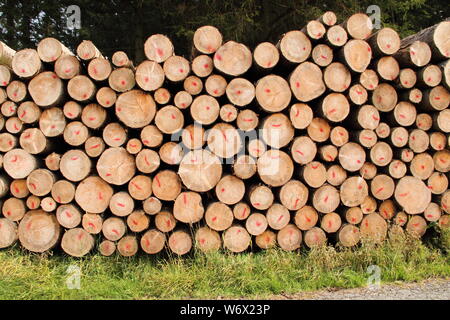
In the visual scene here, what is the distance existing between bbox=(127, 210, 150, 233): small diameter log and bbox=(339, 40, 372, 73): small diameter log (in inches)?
96.8

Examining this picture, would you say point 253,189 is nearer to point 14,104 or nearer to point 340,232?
point 340,232

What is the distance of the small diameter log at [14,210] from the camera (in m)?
4.17

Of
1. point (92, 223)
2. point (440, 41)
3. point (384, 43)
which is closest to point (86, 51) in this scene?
point (92, 223)

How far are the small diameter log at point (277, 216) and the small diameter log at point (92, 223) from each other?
1617 millimetres

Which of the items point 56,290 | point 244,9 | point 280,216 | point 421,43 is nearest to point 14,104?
point 56,290

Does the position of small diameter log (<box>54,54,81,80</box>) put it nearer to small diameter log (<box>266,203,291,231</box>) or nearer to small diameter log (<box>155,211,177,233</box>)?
small diameter log (<box>155,211,177,233</box>)

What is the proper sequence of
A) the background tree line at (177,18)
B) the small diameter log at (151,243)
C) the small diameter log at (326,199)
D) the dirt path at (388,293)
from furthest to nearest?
the background tree line at (177,18) < the small diameter log at (326,199) < the small diameter log at (151,243) < the dirt path at (388,293)

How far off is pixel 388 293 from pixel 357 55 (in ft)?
7.24

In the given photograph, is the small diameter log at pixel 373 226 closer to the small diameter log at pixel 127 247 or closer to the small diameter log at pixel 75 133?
the small diameter log at pixel 127 247

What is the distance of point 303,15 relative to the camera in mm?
8859

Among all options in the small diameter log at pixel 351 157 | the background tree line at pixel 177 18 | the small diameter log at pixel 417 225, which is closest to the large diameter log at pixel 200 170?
the small diameter log at pixel 351 157

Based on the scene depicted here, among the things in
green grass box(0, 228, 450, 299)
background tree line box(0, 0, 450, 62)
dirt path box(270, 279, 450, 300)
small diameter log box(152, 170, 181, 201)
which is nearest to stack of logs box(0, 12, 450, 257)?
small diameter log box(152, 170, 181, 201)

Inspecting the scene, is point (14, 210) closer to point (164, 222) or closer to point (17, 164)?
point (17, 164)
